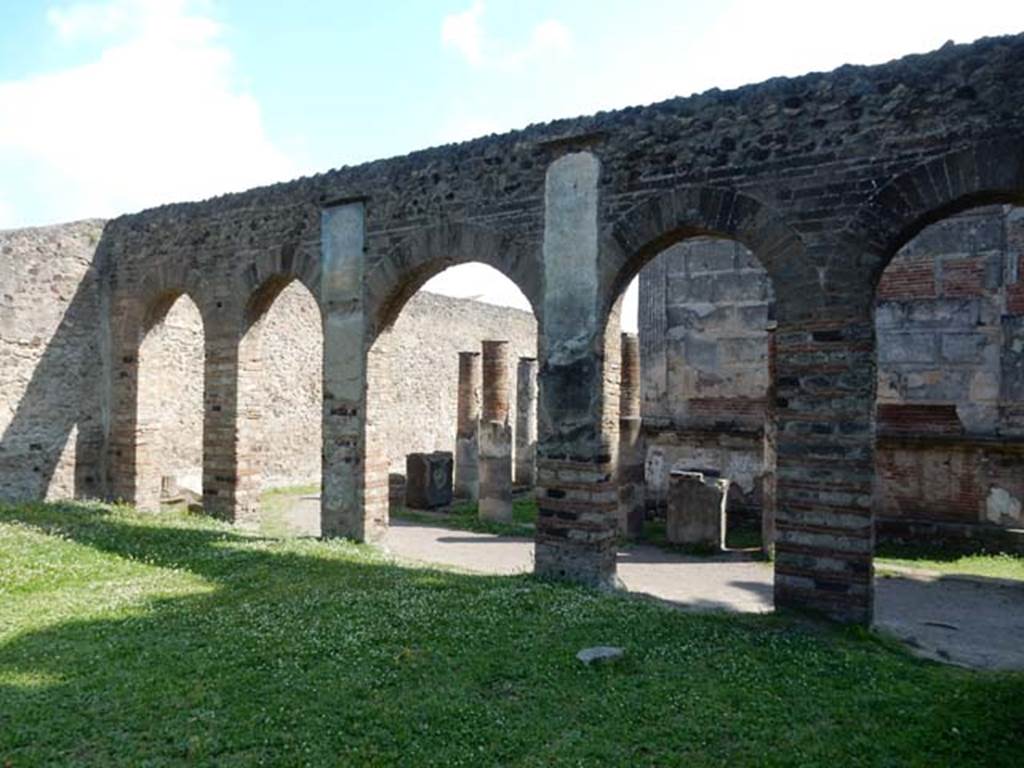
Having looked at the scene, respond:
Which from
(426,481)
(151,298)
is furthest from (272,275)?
(426,481)

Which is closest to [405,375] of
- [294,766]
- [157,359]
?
[157,359]

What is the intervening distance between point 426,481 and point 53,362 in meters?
6.14

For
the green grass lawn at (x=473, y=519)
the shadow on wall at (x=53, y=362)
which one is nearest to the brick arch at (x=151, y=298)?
the shadow on wall at (x=53, y=362)

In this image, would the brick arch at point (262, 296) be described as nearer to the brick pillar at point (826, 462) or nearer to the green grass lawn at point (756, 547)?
the green grass lawn at point (756, 547)

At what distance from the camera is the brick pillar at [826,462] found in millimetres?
5852

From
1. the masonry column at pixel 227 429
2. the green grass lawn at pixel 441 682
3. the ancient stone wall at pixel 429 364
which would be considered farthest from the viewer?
the ancient stone wall at pixel 429 364

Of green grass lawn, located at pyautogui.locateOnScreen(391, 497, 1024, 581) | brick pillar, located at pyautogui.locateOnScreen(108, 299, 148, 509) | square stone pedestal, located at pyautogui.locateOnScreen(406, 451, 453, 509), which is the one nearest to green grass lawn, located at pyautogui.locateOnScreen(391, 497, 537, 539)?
green grass lawn, located at pyautogui.locateOnScreen(391, 497, 1024, 581)

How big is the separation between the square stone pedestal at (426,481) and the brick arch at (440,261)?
532 centimetres

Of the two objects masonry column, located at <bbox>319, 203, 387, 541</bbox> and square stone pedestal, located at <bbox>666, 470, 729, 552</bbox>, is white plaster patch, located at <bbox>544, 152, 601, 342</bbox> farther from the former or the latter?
square stone pedestal, located at <bbox>666, 470, 729, 552</bbox>

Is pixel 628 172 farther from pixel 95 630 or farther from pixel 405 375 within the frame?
pixel 405 375

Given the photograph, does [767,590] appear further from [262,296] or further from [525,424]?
[525,424]

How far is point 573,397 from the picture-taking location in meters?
7.20

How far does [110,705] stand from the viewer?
4172 mm

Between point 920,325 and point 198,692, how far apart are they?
1085 cm
